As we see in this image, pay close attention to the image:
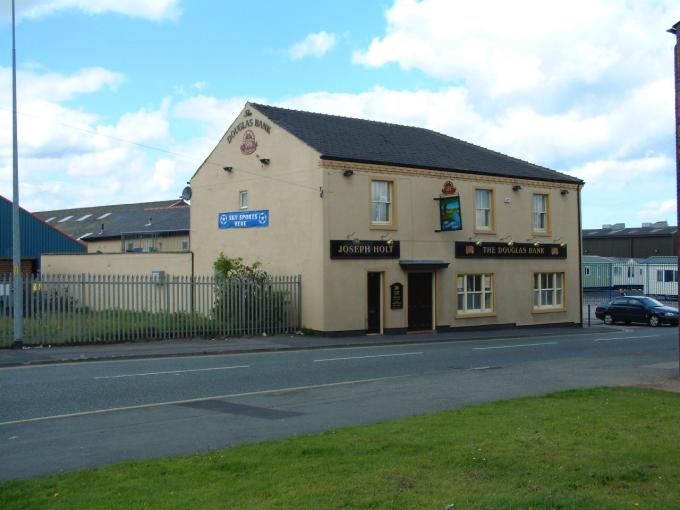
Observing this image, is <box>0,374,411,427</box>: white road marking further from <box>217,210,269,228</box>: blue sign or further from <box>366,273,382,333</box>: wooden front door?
<box>217,210,269,228</box>: blue sign

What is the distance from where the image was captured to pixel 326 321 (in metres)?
26.7

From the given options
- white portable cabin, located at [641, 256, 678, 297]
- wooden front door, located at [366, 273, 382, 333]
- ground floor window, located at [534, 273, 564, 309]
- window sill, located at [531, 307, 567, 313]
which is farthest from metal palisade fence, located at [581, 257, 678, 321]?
wooden front door, located at [366, 273, 382, 333]

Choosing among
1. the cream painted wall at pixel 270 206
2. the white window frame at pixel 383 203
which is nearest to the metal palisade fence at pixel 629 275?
the white window frame at pixel 383 203

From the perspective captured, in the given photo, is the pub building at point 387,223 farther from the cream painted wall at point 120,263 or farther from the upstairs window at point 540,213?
the cream painted wall at point 120,263

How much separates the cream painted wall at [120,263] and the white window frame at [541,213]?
15332 mm

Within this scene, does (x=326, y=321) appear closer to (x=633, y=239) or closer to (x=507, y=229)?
(x=507, y=229)

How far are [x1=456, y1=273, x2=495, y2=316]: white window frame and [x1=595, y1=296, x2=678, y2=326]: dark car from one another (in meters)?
10.6

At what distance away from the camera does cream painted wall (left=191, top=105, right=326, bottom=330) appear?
27172 millimetres

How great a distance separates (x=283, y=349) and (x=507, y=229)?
45.7ft

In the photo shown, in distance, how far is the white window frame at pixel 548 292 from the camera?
3466 centimetres

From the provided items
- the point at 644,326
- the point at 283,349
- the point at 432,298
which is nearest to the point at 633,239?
the point at 644,326

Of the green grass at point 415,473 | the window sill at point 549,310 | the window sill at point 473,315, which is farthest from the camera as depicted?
the window sill at point 549,310

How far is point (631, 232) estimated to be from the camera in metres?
91.4

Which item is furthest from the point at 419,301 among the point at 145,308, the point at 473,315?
the point at 145,308
